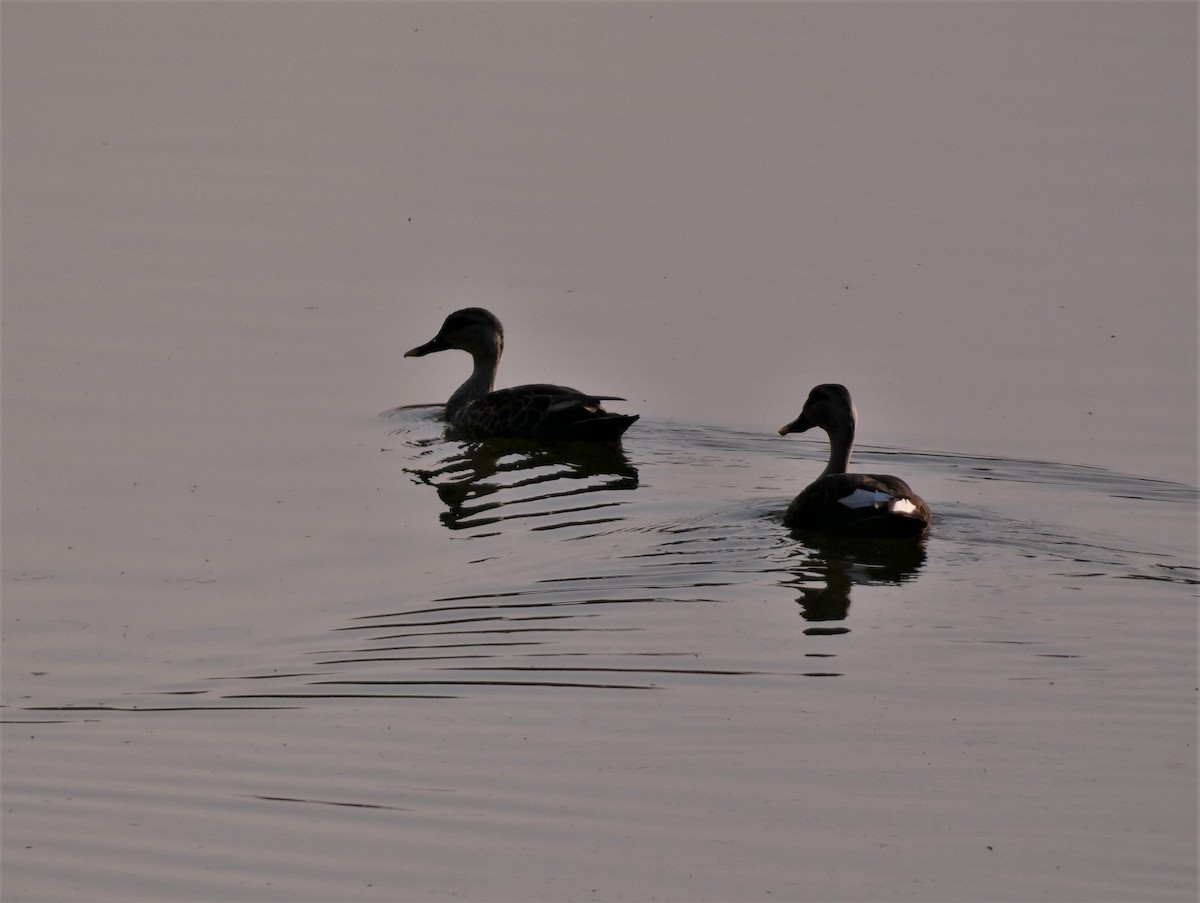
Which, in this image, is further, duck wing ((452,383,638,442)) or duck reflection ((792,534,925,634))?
duck wing ((452,383,638,442))

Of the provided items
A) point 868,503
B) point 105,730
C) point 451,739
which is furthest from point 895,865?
point 868,503

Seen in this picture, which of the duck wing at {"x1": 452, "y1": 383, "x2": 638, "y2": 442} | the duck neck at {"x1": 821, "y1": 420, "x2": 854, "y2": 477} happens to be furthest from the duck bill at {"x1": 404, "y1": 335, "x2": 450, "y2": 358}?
the duck neck at {"x1": 821, "y1": 420, "x2": 854, "y2": 477}

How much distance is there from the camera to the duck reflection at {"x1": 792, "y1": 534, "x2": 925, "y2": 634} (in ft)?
34.4

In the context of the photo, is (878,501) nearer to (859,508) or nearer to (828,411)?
(859,508)

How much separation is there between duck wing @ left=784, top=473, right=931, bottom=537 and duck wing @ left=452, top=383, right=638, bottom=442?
2609 mm

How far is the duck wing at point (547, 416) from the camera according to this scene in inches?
564

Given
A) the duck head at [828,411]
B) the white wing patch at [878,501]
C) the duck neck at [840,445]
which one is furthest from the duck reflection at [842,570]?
the duck head at [828,411]

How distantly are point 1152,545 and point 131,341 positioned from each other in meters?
8.32

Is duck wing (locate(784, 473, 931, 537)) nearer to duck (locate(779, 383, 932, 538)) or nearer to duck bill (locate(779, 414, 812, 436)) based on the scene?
duck (locate(779, 383, 932, 538))

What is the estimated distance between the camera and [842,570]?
11297mm

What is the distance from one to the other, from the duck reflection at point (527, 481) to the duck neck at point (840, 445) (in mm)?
1441

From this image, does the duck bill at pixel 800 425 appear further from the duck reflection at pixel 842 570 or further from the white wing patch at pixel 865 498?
the white wing patch at pixel 865 498

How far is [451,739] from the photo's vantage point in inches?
323

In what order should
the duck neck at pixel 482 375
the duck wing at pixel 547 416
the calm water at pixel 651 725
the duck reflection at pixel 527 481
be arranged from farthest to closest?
the duck neck at pixel 482 375
the duck wing at pixel 547 416
the duck reflection at pixel 527 481
the calm water at pixel 651 725
